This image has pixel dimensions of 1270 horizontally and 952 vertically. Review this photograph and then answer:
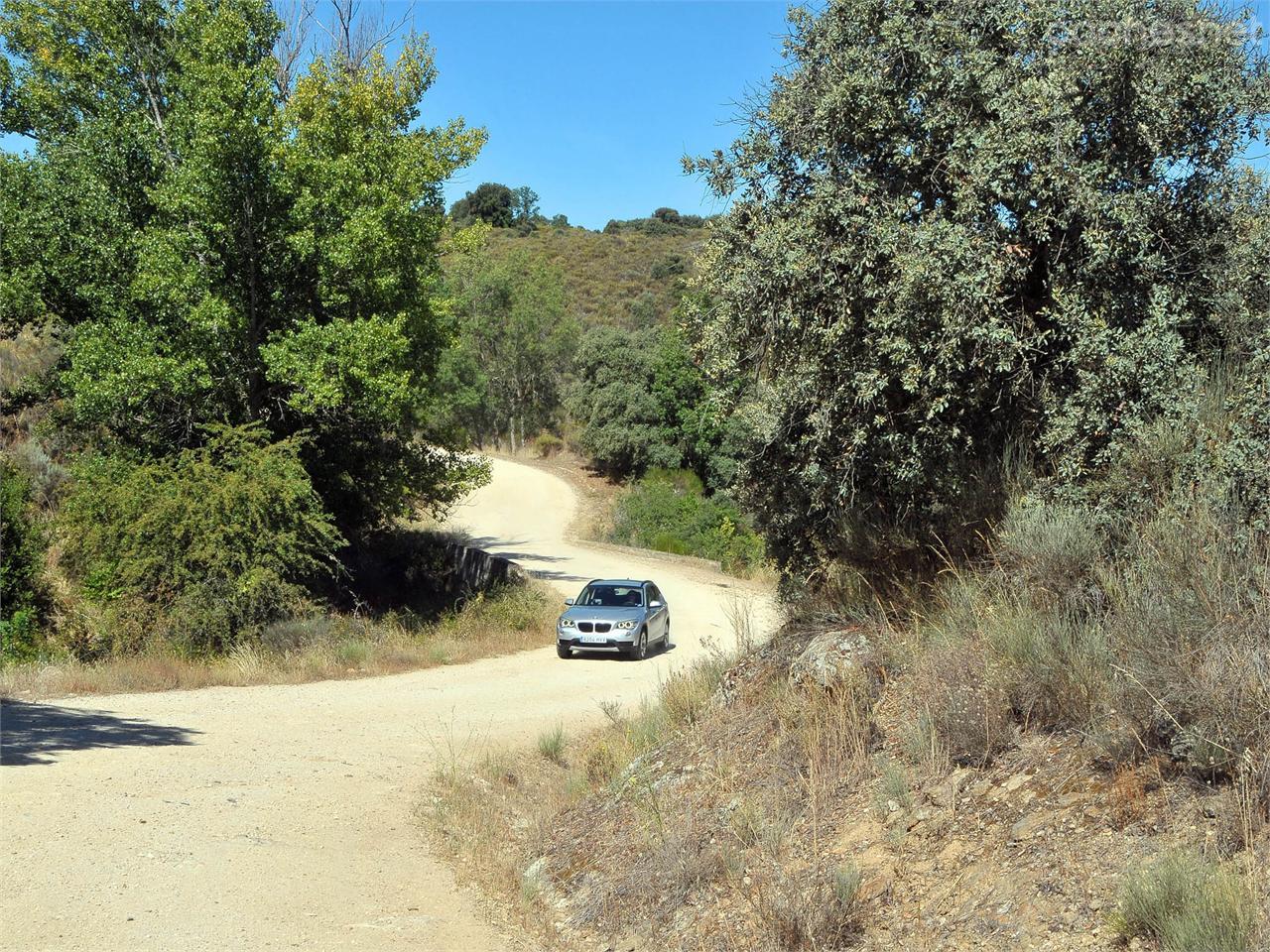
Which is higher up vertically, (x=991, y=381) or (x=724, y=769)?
(x=991, y=381)

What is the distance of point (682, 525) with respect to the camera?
136 feet

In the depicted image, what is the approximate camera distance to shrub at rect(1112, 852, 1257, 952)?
4230mm

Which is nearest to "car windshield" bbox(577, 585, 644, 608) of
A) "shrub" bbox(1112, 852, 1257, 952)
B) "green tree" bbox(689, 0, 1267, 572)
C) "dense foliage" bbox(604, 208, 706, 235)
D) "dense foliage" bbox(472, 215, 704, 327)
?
"green tree" bbox(689, 0, 1267, 572)

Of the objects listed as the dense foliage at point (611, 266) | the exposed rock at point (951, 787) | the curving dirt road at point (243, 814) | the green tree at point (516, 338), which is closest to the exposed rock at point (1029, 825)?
the exposed rock at point (951, 787)

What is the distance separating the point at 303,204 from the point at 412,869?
15073 mm


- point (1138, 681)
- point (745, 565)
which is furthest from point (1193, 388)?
point (745, 565)

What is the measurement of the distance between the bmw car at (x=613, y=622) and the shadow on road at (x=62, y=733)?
30.5 feet

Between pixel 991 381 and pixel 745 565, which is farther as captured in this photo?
pixel 745 565

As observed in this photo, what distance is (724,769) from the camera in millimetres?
7867

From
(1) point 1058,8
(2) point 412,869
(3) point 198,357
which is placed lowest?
(2) point 412,869

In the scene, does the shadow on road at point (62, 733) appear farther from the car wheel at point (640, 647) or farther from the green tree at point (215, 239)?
the car wheel at point (640, 647)

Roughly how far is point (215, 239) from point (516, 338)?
40.9 metres

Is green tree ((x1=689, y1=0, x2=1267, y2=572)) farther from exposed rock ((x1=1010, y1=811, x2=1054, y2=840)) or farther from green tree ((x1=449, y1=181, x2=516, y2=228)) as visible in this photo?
green tree ((x1=449, y1=181, x2=516, y2=228))

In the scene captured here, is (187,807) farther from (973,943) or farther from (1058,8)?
(1058,8)
